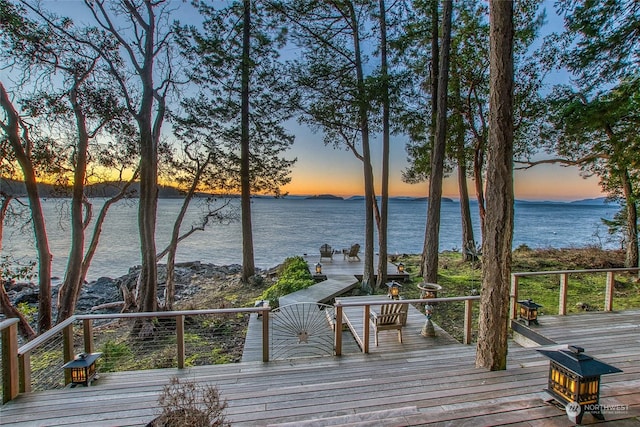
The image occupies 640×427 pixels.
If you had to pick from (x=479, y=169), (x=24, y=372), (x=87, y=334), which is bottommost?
(x=24, y=372)

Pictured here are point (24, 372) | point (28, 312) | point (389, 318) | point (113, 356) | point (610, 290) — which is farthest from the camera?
point (28, 312)

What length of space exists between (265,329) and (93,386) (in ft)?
6.29

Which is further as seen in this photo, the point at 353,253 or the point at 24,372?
the point at 353,253

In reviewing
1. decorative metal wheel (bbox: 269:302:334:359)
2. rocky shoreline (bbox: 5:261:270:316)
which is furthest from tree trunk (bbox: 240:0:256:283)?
decorative metal wheel (bbox: 269:302:334:359)

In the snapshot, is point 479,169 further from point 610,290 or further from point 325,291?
point 325,291

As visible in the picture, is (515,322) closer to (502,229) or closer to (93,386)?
(502,229)

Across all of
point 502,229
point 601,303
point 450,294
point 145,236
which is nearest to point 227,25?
point 145,236

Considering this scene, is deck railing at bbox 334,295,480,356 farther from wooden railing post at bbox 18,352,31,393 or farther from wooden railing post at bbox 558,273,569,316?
wooden railing post at bbox 18,352,31,393

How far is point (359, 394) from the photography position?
111 inches

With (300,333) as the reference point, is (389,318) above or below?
above

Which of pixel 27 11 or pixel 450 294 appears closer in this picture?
pixel 27 11

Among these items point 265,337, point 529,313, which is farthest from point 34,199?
point 529,313

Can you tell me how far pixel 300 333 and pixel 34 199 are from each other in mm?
6380

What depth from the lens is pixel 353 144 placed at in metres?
9.24
